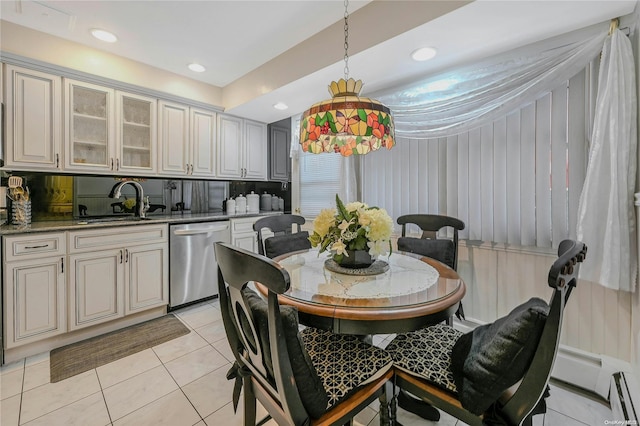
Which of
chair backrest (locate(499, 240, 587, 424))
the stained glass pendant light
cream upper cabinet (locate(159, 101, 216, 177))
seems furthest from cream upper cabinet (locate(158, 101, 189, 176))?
chair backrest (locate(499, 240, 587, 424))

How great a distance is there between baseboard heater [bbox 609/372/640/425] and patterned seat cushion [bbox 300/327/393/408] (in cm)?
127

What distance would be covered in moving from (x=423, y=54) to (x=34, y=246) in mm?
3248

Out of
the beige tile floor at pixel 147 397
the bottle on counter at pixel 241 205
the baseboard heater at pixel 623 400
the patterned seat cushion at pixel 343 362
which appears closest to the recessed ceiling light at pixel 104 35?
the bottle on counter at pixel 241 205

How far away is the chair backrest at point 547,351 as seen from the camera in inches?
30.4

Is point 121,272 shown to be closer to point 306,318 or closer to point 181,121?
point 181,121

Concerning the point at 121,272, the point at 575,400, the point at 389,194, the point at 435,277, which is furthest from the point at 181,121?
the point at 575,400

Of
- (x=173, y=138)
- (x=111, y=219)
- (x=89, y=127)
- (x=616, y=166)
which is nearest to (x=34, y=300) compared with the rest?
(x=111, y=219)

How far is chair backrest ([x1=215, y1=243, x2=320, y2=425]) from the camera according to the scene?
0.83 metres

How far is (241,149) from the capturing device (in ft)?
12.3

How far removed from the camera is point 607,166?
163cm

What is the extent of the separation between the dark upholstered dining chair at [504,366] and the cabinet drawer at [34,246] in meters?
2.60

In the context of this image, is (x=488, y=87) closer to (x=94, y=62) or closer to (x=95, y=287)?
(x=94, y=62)

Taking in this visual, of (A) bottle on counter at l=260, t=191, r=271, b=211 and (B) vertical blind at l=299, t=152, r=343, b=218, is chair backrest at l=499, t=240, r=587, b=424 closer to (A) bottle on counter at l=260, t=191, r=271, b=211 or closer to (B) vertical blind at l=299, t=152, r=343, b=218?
(B) vertical blind at l=299, t=152, r=343, b=218

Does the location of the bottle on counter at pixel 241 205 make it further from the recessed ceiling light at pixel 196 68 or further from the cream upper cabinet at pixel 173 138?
the recessed ceiling light at pixel 196 68
